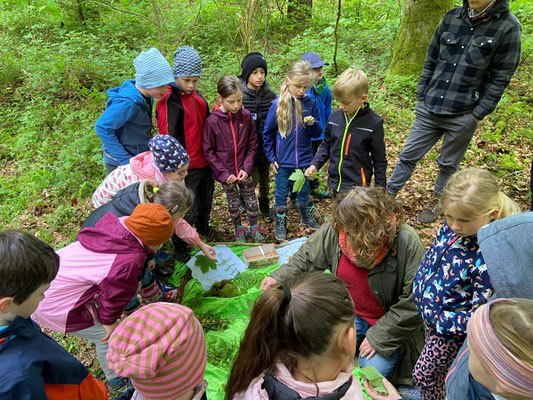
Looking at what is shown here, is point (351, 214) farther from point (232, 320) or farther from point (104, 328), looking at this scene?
point (104, 328)

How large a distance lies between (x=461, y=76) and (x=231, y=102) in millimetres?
2533

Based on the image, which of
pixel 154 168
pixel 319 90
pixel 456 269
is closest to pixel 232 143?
pixel 154 168

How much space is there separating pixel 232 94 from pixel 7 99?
7260 mm

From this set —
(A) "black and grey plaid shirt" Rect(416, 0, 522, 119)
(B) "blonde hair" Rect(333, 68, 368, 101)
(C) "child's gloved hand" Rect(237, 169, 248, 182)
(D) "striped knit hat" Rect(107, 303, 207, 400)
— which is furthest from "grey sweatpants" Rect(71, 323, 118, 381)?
(A) "black and grey plaid shirt" Rect(416, 0, 522, 119)

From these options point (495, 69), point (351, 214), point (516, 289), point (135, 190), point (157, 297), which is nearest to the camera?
point (516, 289)

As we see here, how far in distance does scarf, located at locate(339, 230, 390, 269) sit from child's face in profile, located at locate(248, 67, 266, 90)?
8.12ft

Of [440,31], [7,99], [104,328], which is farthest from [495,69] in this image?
[7,99]

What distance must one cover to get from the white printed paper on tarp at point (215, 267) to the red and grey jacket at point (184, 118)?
1107mm

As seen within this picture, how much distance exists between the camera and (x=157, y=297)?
3068 millimetres

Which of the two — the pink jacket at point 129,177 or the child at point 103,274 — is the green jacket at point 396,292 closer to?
the child at point 103,274

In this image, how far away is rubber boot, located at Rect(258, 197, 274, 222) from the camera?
4.71m

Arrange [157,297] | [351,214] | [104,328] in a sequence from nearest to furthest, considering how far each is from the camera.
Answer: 1. [351,214]
2. [104,328]
3. [157,297]

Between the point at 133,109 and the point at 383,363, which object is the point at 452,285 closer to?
the point at 383,363

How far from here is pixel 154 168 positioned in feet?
10.6
